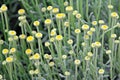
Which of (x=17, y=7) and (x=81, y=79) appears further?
(x=17, y=7)

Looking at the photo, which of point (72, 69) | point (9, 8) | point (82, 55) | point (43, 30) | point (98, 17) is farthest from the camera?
point (9, 8)

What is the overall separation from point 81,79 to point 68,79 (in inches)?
3.0

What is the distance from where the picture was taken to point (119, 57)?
1.16 metres

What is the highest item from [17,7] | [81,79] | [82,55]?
[17,7]

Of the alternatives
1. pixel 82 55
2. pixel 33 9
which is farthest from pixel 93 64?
pixel 33 9

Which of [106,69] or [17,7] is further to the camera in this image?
[17,7]

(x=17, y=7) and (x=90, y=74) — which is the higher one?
(x=17, y=7)

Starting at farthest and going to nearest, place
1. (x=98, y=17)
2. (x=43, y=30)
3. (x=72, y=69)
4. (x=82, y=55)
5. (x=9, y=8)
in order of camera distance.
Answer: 1. (x=9, y=8)
2. (x=43, y=30)
3. (x=98, y=17)
4. (x=72, y=69)
5. (x=82, y=55)

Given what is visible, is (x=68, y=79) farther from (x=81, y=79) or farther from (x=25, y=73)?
(x=25, y=73)

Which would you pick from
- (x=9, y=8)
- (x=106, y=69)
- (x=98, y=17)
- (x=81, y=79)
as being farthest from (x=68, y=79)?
(x=9, y=8)

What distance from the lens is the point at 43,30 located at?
4.84ft

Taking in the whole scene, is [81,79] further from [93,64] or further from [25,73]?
[25,73]

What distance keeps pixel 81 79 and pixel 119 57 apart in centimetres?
18

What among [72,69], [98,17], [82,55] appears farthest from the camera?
[98,17]
